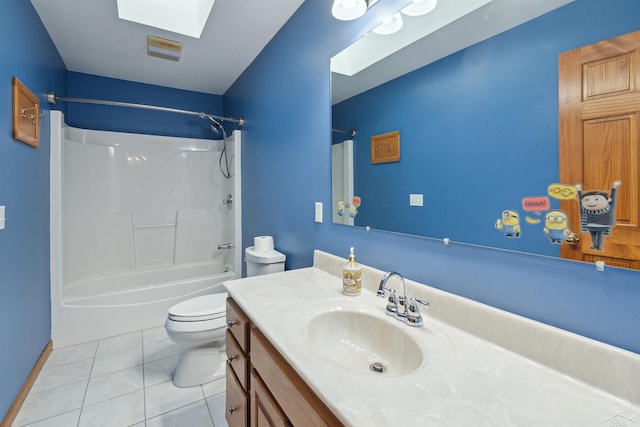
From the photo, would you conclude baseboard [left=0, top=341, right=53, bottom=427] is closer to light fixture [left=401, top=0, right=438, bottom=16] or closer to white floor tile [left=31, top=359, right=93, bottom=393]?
white floor tile [left=31, top=359, right=93, bottom=393]

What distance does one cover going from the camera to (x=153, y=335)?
2.43m

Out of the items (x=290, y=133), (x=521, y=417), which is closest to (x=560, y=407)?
(x=521, y=417)

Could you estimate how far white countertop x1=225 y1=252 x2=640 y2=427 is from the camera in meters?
0.54

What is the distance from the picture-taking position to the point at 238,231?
2924mm

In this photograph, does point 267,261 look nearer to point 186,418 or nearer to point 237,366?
point 237,366

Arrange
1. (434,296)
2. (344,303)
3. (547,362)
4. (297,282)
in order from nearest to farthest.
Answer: (547,362) < (434,296) < (344,303) < (297,282)

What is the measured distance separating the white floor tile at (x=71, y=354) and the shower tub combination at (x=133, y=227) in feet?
0.22

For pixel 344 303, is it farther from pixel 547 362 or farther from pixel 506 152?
pixel 506 152

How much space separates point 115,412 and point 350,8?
2.36 m

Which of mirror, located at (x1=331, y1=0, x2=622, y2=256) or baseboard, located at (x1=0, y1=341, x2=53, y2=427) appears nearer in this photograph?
mirror, located at (x1=331, y1=0, x2=622, y2=256)

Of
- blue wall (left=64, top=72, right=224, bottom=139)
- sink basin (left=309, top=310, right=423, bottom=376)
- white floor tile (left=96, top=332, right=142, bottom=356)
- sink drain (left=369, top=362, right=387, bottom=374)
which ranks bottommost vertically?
white floor tile (left=96, top=332, right=142, bottom=356)

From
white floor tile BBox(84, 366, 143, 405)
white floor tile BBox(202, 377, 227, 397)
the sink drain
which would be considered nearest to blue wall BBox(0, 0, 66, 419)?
white floor tile BBox(84, 366, 143, 405)

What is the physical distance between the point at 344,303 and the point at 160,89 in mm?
3377

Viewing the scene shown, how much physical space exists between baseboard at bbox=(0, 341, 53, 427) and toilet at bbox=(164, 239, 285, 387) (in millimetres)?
752
